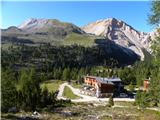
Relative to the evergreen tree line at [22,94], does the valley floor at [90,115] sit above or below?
below

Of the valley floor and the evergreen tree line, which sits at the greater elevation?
the evergreen tree line

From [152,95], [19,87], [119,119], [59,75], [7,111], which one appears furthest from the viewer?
[59,75]

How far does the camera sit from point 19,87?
69500 millimetres

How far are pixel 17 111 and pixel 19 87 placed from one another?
624 cm

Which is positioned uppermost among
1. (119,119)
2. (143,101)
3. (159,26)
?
(159,26)

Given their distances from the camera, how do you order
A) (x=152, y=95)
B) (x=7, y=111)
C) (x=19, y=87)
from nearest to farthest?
(x=152, y=95) < (x=7, y=111) < (x=19, y=87)

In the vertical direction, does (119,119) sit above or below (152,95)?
below

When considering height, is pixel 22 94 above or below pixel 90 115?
above

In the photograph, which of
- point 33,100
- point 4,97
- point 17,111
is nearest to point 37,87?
point 33,100

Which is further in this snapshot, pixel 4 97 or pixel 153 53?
pixel 4 97

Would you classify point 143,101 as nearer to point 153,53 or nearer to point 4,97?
point 153,53

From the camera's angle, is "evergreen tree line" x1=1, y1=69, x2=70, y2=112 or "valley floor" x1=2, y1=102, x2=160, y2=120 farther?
"evergreen tree line" x1=1, y1=69, x2=70, y2=112

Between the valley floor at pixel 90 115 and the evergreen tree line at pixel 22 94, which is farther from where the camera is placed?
the evergreen tree line at pixel 22 94

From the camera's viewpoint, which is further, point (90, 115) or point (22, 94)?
point (22, 94)
